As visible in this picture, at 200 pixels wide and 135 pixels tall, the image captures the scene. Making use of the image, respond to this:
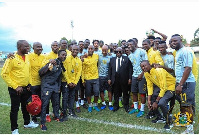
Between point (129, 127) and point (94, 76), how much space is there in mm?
2163

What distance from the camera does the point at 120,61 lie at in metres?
6.74

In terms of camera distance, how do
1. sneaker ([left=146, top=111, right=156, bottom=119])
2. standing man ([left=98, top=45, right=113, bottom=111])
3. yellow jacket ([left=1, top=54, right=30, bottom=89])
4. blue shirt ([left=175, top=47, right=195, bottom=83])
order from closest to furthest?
blue shirt ([left=175, top=47, right=195, bottom=83]) → yellow jacket ([left=1, top=54, right=30, bottom=89]) → sneaker ([left=146, top=111, right=156, bottom=119]) → standing man ([left=98, top=45, right=113, bottom=111])

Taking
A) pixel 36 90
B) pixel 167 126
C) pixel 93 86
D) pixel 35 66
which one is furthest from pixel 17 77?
pixel 167 126

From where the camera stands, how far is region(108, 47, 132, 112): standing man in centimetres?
670

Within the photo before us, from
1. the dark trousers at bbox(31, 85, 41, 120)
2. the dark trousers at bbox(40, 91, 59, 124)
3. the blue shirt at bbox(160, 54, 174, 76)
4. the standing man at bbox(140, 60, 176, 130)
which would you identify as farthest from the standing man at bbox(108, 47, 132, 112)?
the dark trousers at bbox(31, 85, 41, 120)

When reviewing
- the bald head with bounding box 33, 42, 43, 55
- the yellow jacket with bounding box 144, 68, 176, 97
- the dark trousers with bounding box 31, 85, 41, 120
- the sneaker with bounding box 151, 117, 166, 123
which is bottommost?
the sneaker with bounding box 151, 117, 166, 123

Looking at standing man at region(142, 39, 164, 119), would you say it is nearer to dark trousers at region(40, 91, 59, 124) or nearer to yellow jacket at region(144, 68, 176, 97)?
yellow jacket at region(144, 68, 176, 97)

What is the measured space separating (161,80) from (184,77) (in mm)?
619

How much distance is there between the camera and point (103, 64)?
23.3ft

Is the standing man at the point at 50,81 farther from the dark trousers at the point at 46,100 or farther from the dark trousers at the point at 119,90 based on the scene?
the dark trousers at the point at 119,90

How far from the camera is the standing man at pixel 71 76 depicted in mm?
6047

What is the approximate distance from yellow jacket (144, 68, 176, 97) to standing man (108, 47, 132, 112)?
1.24 m

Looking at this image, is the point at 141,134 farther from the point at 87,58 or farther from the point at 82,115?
the point at 87,58

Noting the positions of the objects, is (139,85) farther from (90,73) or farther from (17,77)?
(17,77)
